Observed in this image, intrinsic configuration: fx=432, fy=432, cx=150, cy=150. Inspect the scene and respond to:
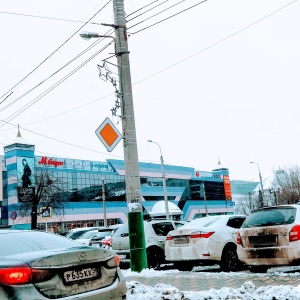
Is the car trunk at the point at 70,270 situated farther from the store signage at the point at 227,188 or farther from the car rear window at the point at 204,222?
the store signage at the point at 227,188

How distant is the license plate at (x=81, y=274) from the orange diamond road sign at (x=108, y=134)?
5.69 meters

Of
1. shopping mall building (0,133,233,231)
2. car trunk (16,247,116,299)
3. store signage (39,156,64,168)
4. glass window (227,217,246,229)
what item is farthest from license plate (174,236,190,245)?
store signage (39,156,64,168)

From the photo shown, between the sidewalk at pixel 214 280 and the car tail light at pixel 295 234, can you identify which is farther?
the car tail light at pixel 295 234

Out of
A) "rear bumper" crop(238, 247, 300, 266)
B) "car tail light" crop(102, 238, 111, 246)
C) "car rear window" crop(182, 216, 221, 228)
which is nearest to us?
"rear bumper" crop(238, 247, 300, 266)

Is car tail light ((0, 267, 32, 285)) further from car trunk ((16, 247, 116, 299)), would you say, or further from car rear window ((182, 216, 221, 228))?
car rear window ((182, 216, 221, 228))

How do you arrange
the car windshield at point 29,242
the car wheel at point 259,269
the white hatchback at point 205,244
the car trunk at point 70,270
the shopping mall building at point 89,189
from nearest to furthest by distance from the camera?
the car trunk at point 70,270, the car windshield at point 29,242, the car wheel at point 259,269, the white hatchback at point 205,244, the shopping mall building at point 89,189

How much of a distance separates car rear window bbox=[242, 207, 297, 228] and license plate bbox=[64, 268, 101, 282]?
4904mm

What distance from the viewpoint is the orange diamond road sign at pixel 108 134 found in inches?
399

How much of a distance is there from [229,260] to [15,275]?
7.23 m

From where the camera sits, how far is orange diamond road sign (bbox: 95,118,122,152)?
1012 centimetres

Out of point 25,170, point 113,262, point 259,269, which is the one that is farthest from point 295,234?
point 25,170

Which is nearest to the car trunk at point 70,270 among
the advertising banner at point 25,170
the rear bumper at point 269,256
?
the rear bumper at point 269,256

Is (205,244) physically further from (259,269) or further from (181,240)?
(259,269)

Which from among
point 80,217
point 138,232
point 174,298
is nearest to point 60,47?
point 138,232
